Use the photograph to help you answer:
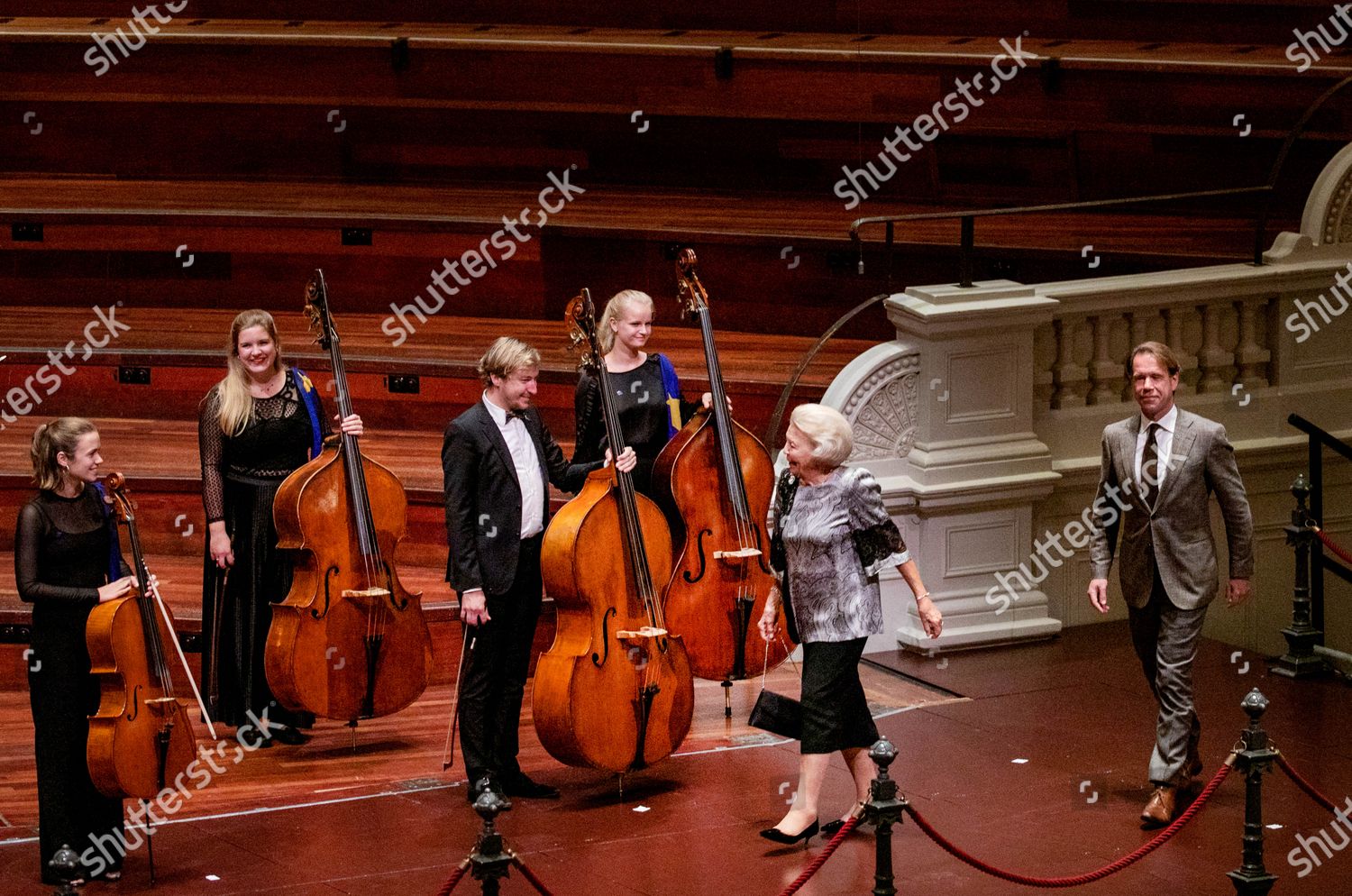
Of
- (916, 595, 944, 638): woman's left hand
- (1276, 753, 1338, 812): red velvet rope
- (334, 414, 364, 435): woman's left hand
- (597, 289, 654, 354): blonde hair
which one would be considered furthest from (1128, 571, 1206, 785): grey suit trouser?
(334, 414, 364, 435): woman's left hand

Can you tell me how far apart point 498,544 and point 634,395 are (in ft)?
2.29

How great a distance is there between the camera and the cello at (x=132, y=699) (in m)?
4.73

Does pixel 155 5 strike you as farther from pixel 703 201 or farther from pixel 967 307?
pixel 967 307

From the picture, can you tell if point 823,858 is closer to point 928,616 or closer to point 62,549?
point 928,616

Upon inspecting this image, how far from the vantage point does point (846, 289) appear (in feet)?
26.0

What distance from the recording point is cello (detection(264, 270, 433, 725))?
546 cm

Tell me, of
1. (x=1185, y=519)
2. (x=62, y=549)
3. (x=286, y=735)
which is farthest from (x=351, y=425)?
(x=1185, y=519)

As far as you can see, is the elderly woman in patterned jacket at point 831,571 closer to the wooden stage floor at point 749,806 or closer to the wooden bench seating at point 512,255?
the wooden stage floor at point 749,806

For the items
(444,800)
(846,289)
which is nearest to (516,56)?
(846,289)

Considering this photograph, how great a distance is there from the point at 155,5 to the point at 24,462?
10.8 ft

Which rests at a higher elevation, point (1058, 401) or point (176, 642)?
point (1058, 401)

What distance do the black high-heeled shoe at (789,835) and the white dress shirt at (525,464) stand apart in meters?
1.07

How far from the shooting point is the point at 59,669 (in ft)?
15.9

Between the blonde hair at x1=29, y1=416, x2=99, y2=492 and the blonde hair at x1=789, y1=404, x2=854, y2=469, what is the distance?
5.85ft
